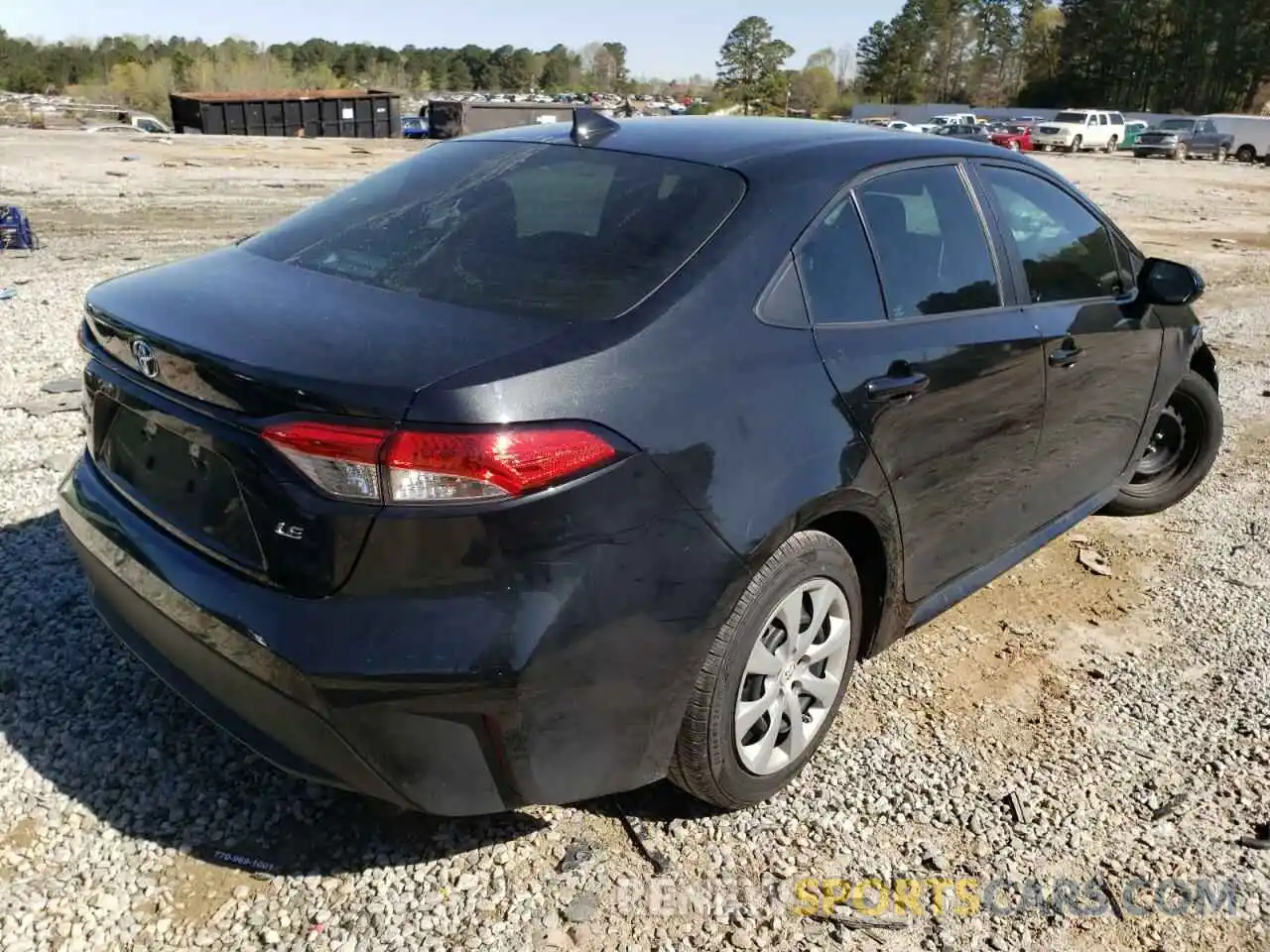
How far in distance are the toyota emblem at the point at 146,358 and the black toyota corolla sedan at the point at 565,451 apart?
22mm

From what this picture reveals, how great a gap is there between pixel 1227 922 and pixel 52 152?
26578mm

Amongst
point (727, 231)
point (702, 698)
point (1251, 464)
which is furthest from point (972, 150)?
point (1251, 464)

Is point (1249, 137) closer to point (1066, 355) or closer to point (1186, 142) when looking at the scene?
point (1186, 142)

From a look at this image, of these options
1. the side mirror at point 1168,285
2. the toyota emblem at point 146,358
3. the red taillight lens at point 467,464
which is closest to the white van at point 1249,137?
the side mirror at point 1168,285

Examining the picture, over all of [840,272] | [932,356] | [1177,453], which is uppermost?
[840,272]

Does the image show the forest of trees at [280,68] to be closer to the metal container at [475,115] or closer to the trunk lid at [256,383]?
the metal container at [475,115]

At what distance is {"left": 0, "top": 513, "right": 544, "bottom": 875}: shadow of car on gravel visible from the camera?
8.27 ft

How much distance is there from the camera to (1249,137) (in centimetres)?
4509

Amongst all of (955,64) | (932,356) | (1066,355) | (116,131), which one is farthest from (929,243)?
(955,64)

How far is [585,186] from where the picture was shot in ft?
9.29

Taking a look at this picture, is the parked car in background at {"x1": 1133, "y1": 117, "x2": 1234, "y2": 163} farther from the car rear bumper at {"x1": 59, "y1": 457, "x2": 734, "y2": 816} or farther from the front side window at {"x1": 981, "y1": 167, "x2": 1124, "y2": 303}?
the car rear bumper at {"x1": 59, "y1": 457, "x2": 734, "y2": 816}

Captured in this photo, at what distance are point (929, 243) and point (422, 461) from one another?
6.15ft

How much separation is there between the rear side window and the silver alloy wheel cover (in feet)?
2.39

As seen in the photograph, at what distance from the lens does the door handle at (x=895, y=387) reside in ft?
8.76
